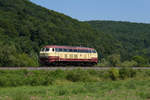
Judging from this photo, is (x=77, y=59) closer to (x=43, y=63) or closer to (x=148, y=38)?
(x=43, y=63)

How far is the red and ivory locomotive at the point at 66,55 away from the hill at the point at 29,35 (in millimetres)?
11254

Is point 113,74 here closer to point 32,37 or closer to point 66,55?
point 66,55

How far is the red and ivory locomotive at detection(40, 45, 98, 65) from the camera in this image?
43656 millimetres

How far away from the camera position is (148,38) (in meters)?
181

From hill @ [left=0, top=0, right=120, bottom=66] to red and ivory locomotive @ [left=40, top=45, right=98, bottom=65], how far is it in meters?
11.3

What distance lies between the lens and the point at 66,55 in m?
46.0

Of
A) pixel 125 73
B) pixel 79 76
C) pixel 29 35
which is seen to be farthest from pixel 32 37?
pixel 79 76

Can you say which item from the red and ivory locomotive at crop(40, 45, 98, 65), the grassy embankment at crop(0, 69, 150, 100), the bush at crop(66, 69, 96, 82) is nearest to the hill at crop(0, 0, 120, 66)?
the red and ivory locomotive at crop(40, 45, 98, 65)

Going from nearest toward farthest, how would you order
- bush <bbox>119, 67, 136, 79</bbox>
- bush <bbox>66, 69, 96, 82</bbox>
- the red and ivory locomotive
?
bush <bbox>66, 69, 96, 82</bbox>, the red and ivory locomotive, bush <bbox>119, 67, 136, 79</bbox>

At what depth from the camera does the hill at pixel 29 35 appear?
57.6 metres

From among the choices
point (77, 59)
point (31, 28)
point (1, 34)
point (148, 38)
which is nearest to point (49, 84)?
point (77, 59)

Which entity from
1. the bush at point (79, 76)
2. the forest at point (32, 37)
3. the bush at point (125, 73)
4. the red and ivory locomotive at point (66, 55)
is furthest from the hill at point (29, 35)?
the bush at point (125, 73)

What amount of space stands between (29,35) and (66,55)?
121ft

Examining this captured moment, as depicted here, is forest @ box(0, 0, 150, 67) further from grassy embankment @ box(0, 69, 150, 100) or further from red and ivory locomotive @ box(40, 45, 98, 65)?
grassy embankment @ box(0, 69, 150, 100)
